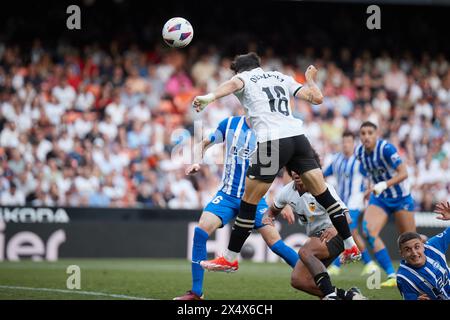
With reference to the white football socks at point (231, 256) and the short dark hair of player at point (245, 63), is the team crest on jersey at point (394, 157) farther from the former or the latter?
the white football socks at point (231, 256)

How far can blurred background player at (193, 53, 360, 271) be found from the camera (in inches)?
305

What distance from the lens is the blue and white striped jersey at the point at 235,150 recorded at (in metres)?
9.07

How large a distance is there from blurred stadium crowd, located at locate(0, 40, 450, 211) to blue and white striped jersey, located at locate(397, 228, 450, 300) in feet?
29.2

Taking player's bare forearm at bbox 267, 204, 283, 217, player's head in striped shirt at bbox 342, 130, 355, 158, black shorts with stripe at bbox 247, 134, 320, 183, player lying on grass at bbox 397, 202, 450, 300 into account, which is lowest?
player lying on grass at bbox 397, 202, 450, 300

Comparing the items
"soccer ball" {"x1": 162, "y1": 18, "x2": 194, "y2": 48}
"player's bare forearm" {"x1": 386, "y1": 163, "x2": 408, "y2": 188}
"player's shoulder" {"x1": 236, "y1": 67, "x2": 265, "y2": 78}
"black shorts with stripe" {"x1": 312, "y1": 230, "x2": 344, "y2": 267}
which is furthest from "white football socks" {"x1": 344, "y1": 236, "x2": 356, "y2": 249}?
"player's bare forearm" {"x1": 386, "y1": 163, "x2": 408, "y2": 188}

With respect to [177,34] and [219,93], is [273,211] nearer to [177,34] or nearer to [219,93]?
[219,93]

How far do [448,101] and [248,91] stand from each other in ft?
43.7

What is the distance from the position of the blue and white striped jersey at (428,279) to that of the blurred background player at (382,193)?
3574 mm

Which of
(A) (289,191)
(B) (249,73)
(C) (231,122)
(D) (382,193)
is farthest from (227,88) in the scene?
(D) (382,193)

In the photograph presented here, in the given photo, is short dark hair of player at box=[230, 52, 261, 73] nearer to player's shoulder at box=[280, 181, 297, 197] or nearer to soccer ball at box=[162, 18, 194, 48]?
soccer ball at box=[162, 18, 194, 48]

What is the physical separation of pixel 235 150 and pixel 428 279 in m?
2.75

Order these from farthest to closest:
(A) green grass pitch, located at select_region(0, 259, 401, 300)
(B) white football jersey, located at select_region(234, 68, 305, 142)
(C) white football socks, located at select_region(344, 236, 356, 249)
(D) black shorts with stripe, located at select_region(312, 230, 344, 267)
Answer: (A) green grass pitch, located at select_region(0, 259, 401, 300) → (D) black shorts with stripe, located at select_region(312, 230, 344, 267) → (C) white football socks, located at select_region(344, 236, 356, 249) → (B) white football jersey, located at select_region(234, 68, 305, 142)

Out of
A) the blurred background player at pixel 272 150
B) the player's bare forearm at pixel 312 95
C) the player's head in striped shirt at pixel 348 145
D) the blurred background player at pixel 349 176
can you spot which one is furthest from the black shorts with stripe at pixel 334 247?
the player's head in striped shirt at pixel 348 145

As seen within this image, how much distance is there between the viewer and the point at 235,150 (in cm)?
920
